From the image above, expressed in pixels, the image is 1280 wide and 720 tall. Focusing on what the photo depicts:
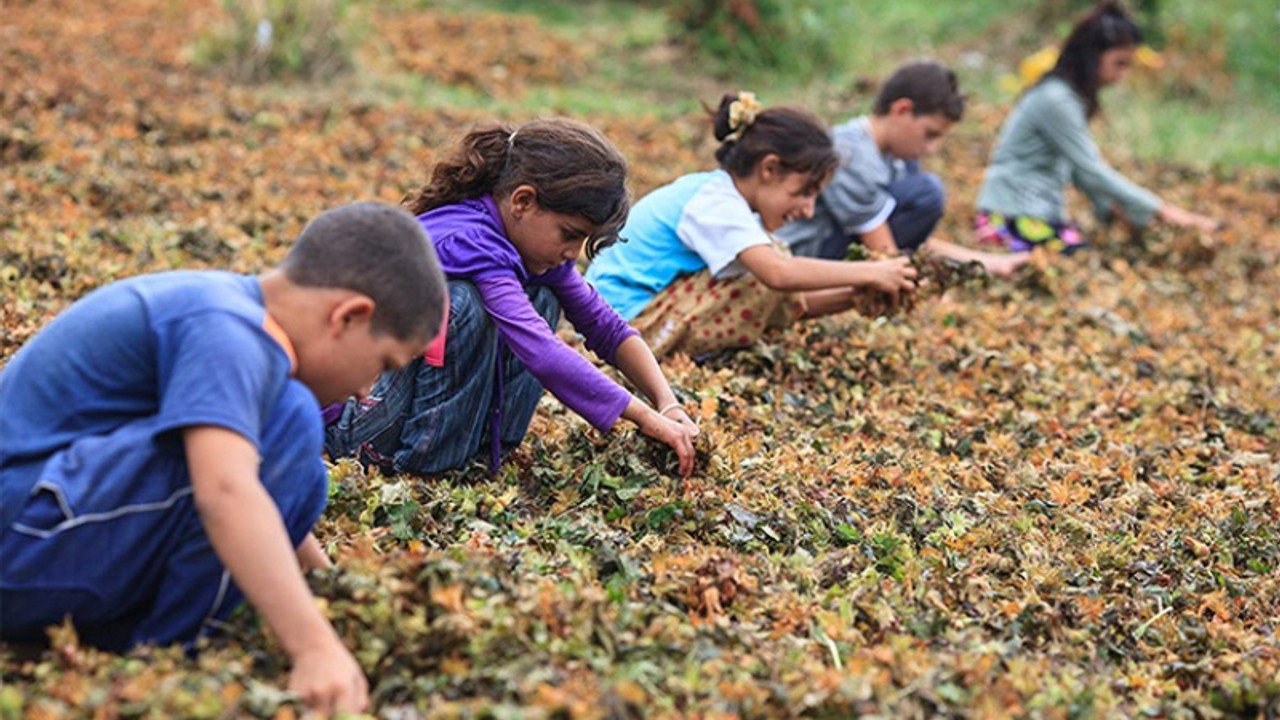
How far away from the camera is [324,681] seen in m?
2.45

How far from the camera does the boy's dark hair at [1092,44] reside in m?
8.13

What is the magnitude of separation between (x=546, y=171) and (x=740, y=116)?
167 cm

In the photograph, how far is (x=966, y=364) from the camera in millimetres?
5727

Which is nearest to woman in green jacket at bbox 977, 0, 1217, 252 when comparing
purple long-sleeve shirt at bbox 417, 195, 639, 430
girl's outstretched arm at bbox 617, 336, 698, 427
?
girl's outstretched arm at bbox 617, 336, 698, 427

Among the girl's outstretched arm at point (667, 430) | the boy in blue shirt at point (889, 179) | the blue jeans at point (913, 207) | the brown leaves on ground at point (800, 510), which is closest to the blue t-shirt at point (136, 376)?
the brown leaves on ground at point (800, 510)

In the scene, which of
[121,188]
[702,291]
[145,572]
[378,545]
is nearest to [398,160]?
[121,188]

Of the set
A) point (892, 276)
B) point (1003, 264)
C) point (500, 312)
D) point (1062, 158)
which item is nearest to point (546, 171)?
point (500, 312)

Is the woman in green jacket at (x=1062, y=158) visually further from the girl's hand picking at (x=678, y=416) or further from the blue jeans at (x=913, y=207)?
the girl's hand picking at (x=678, y=416)

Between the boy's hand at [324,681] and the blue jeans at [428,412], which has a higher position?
the boy's hand at [324,681]

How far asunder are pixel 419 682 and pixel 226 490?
1.79 feet

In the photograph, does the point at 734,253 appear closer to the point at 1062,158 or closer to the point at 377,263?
the point at 377,263

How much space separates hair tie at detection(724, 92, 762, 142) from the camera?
524 centimetres

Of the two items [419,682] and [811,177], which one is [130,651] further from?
[811,177]

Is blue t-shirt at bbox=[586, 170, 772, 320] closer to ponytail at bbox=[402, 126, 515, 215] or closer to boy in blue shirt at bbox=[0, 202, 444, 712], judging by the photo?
ponytail at bbox=[402, 126, 515, 215]
